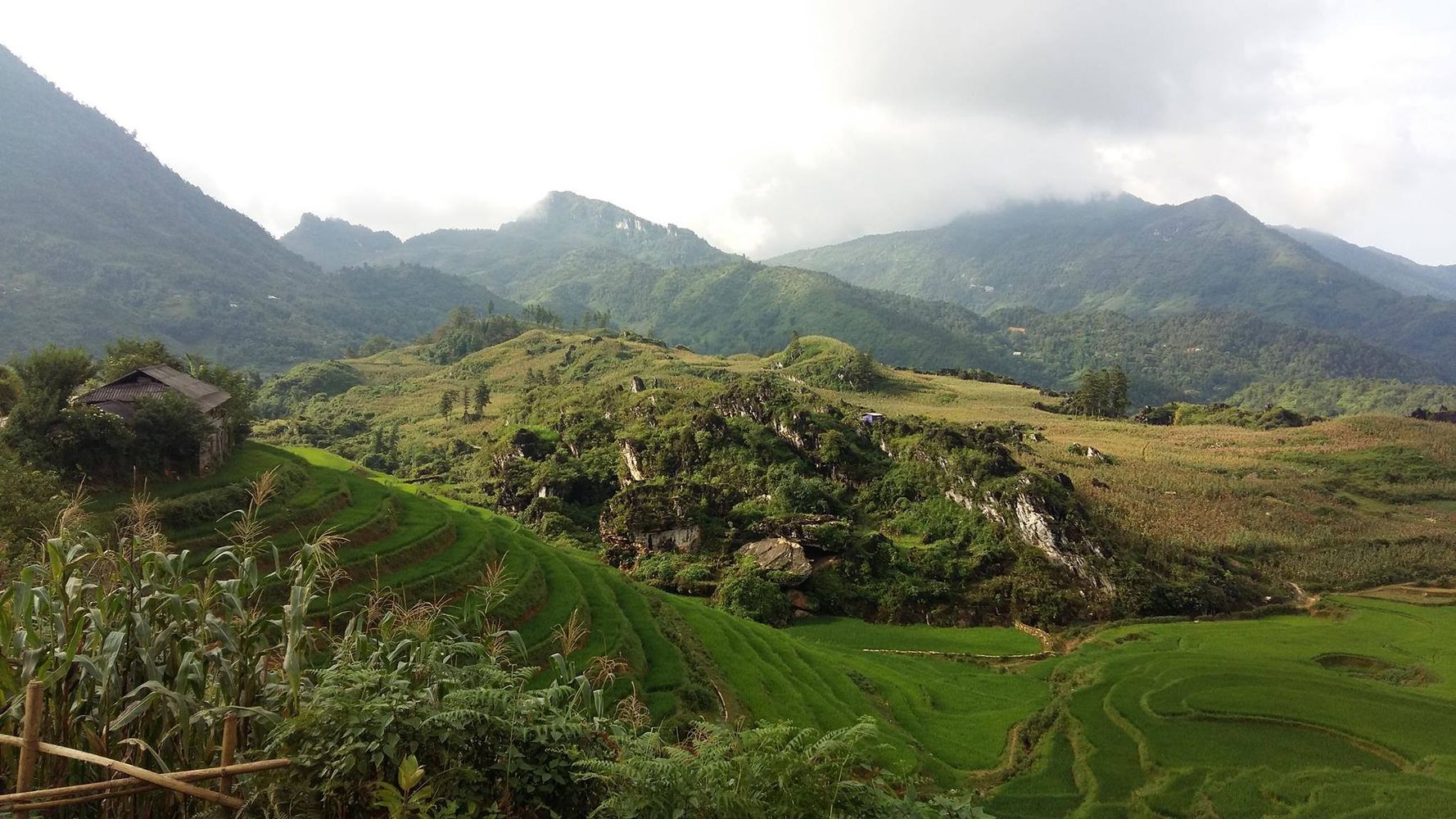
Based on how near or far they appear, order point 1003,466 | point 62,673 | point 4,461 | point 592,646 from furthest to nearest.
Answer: point 1003,466, point 592,646, point 4,461, point 62,673

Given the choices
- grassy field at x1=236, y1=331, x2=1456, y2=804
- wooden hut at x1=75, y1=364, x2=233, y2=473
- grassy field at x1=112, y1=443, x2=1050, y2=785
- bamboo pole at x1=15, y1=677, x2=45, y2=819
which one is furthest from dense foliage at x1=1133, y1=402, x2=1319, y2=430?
bamboo pole at x1=15, y1=677, x2=45, y2=819

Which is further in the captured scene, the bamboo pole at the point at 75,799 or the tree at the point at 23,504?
the tree at the point at 23,504

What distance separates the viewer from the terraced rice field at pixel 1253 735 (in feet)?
62.7

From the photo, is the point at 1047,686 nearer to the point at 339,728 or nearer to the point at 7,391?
the point at 339,728

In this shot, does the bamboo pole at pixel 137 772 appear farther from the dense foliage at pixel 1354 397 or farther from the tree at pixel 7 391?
the dense foliage at pixel 1354 397

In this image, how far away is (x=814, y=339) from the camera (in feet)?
422

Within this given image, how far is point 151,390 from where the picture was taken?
90.9 ft

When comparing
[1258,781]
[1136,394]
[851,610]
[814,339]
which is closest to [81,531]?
[1258,781]

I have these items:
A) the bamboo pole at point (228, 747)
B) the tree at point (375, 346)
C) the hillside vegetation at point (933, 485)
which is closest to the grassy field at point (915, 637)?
the hillside vegetation at point (933, 485)

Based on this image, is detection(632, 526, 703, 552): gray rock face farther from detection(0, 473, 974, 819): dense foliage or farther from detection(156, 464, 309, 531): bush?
detection(0, 473, 974, 819): dense foliage

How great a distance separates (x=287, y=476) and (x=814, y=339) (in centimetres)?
10808

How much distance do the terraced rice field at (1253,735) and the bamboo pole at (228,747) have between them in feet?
69.7

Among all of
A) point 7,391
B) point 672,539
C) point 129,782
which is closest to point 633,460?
point 672,539

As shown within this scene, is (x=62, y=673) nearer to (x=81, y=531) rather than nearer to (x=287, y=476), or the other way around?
(x=81, y=531)
